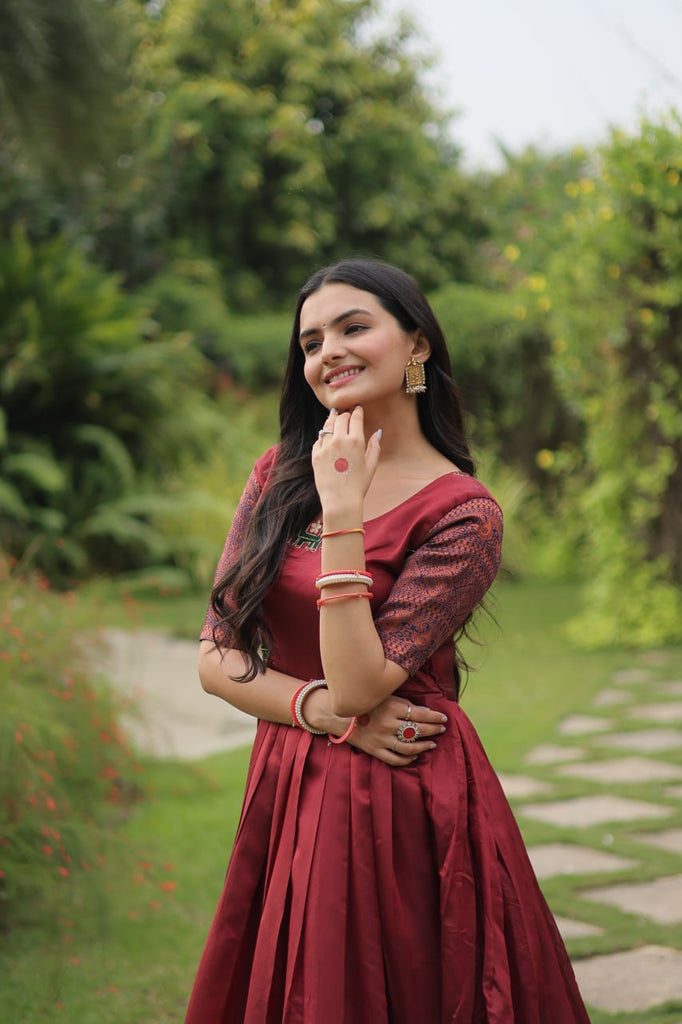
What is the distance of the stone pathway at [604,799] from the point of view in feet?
9.78

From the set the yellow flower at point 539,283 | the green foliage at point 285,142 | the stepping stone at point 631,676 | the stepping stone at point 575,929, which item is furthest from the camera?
the green foliage at point 285,142

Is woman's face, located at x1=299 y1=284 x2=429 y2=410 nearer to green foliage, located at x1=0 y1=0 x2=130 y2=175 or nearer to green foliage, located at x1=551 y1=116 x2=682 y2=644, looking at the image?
green foliage, located at x1=551 y1=116 x2=682 y2=644

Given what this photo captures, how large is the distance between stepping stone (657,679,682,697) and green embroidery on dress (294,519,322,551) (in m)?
4.19

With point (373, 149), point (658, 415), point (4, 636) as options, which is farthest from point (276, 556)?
point (373, 149)

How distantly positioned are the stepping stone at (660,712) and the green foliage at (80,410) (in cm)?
414

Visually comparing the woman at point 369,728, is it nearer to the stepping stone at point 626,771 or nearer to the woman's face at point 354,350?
the woman's face at point 354,350

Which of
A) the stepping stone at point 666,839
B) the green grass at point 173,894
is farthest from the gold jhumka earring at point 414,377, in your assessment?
the stepping stone at point 666,839

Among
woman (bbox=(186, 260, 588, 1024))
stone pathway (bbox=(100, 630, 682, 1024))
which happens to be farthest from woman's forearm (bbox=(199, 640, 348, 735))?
stone pathway (bbox=(100, 630, 682, 1024))

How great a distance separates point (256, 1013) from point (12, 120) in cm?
753

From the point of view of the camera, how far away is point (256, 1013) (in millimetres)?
1926

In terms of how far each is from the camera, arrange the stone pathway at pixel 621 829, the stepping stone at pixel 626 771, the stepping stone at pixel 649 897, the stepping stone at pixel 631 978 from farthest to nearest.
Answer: the stepping stone at pixel 626 771
the stepping stone at pixel 649 897
the stone pathway at pixel 621 829
the stepping stone at pixel 631 978

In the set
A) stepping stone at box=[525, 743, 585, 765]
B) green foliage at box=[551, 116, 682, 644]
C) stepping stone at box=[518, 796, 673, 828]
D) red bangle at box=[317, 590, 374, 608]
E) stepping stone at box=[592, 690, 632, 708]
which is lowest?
red bangle at box=[317, 590, 374, 608]

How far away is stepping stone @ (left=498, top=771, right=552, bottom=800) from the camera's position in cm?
435

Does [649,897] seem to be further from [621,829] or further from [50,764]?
[50,764]
